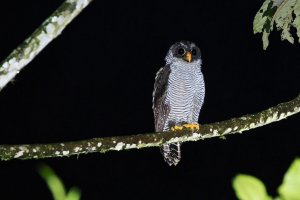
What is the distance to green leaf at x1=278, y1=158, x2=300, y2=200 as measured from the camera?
59 centimetres

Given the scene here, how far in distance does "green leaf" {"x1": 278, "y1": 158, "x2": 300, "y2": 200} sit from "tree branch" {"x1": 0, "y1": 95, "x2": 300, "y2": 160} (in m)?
1.33

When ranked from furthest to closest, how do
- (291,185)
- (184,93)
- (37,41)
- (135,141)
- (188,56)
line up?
(188,56) < (184,93) < (135,141) < (37,41) < (291,185)

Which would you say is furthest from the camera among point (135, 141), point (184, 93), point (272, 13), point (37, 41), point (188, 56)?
point (188, 56)

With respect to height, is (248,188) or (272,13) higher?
(272,13)

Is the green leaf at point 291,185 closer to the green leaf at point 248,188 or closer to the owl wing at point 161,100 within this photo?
the green leaf at point 248,188

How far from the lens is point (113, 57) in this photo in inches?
219

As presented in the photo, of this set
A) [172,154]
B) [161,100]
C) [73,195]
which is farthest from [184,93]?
[73,195]

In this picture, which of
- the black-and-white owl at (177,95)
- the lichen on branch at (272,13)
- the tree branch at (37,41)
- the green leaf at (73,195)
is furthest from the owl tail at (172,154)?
the green leaf at (73,195)

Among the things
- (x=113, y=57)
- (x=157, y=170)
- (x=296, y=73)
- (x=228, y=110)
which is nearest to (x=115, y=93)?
(x=113, y=57)

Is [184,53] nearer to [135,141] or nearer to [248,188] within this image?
[135,141]

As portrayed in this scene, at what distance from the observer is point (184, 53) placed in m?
3.68

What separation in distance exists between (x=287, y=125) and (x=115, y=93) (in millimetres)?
2090

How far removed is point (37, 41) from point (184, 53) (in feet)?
8.30

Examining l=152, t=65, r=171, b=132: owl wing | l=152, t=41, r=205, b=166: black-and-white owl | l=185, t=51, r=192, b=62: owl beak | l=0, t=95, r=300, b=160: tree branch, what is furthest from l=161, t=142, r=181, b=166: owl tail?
l=0, t=95, r=300, b=160: tree branch
